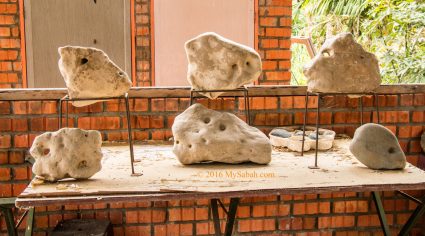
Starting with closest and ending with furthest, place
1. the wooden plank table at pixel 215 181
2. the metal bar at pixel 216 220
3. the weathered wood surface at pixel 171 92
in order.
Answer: the wooden plank table at pixel 215 181 → the metal bar at pixel 216 220 → the weathered wood surface at pixel 171 92

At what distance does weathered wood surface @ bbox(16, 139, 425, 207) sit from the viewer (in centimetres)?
170

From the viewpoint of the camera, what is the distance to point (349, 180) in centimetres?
186

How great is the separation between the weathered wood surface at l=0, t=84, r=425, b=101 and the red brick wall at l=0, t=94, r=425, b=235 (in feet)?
0.12

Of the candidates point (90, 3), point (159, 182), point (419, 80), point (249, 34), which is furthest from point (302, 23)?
point (159, 182)

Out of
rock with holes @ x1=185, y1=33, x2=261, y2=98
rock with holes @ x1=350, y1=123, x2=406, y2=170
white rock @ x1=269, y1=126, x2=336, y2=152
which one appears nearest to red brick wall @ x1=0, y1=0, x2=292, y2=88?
white rock @ x1=269, y1=126, x2=336, y2=152

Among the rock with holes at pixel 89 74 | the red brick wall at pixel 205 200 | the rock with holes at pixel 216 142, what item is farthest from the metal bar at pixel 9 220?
the rock with holes at pixel 216 142

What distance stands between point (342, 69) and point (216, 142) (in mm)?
701

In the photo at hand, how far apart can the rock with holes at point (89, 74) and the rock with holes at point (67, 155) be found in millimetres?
190

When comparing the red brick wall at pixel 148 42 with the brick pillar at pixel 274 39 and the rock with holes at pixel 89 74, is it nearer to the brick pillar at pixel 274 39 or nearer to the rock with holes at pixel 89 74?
the brick pillar at pixel 274 39

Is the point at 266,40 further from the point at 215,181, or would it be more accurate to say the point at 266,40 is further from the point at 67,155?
the point at 67,155

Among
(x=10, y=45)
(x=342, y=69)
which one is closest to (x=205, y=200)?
(x=342, y=69)

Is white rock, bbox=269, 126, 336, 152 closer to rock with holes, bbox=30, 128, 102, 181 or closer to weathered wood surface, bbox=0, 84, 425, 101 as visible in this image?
weathered wood surface, bbox=0, 84, 425, 101

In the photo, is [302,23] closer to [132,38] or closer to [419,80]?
[419,80]

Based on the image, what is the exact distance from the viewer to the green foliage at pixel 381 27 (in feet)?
13.9
